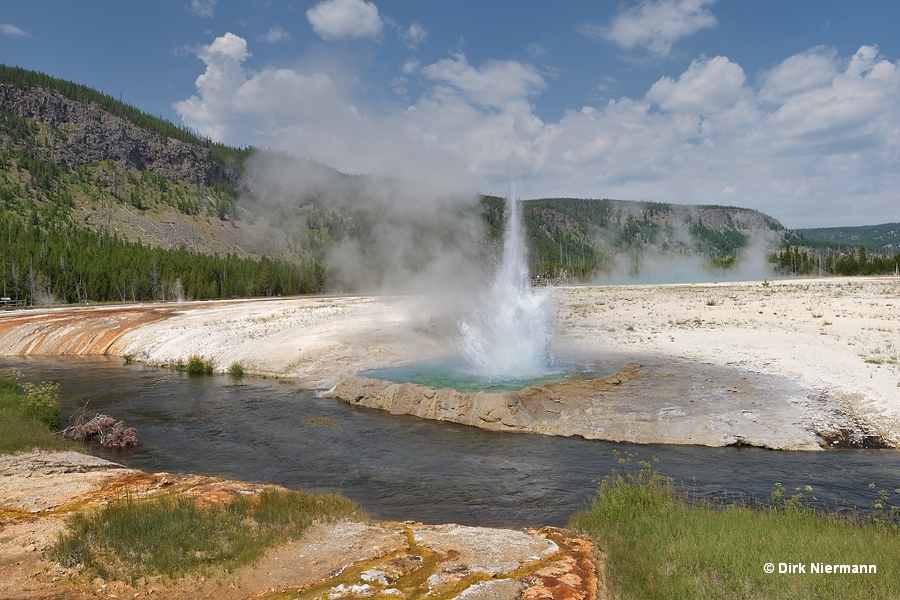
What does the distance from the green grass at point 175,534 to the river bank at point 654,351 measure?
9.44 meters

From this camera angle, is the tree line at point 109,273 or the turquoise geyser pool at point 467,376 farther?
the tree line at point 109,273

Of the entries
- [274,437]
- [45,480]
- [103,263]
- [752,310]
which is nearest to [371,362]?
[274,437]

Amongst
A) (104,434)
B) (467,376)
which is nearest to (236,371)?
(104,434)

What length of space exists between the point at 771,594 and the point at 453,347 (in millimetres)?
22944

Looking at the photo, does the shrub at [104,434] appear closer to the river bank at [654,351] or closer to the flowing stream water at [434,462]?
the flowing stream water at [434,462]

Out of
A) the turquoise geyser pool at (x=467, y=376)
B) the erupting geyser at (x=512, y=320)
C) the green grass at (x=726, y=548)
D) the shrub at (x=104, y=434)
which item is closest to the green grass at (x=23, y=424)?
the shrub at (x=104, y=434)

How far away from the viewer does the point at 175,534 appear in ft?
24.1

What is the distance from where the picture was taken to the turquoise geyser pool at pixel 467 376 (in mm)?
19172

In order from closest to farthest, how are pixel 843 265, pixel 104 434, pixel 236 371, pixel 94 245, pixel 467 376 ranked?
1. pixel 104 434
2. pixel 467 376
3. pixel 236 371
4. pixel 94 245
5. pixel 843 265

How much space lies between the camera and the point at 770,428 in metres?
14.8

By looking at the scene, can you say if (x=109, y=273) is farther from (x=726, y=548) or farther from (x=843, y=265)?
(x=843, y=265)

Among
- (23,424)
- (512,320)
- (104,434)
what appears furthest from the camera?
(512,320)

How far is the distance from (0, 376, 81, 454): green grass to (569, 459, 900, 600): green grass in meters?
12.4

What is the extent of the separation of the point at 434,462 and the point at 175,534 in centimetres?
714
